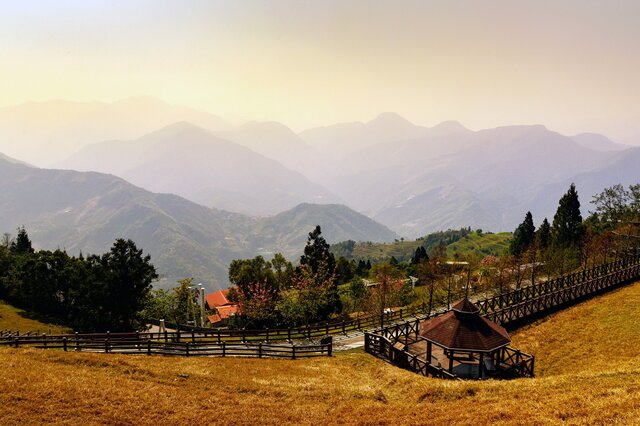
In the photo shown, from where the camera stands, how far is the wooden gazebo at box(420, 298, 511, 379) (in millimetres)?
22422

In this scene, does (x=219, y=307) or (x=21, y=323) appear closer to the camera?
(x=21, y=323)

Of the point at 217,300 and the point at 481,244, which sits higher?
the point at 481,244

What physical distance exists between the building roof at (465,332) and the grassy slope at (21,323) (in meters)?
55.8

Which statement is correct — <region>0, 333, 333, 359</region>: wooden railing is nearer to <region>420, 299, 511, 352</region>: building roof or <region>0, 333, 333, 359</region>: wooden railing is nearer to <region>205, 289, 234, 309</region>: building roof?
<region>420, 299, 511, 352</region>: building roof

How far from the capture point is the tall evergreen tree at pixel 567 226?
210 ft

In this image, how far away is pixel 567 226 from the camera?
66.3 meters

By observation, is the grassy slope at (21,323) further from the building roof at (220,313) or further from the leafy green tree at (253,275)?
the building roof at (220,313)

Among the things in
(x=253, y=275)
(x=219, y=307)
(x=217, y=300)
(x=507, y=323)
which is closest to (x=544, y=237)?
(x=507, y=323)

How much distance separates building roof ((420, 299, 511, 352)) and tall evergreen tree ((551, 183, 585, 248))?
4846 centimetres

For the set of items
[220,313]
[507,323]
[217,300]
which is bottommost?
[220,313]

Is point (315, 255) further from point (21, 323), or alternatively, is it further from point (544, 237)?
point (21, 323)

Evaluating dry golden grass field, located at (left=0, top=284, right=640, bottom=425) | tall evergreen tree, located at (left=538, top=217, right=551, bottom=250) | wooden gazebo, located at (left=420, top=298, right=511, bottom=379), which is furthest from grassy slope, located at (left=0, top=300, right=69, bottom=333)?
tall evergreen tree, located at (left=538, top=217, right=551, bottom=250)

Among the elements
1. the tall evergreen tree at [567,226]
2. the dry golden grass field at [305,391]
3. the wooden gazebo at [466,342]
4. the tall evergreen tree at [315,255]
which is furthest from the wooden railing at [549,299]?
the tall evergreen tree at [315,255]

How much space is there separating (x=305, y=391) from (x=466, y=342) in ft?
32.2
